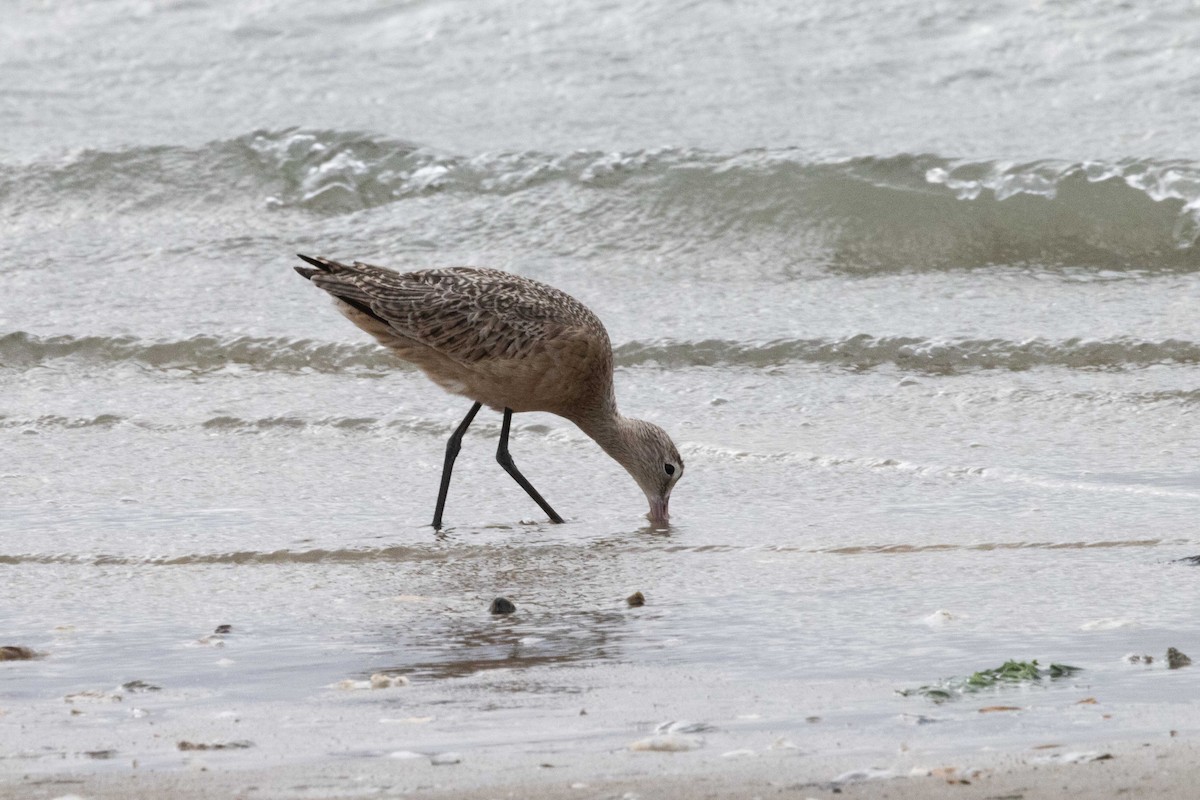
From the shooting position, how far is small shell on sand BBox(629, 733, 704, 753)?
Answer: 11.2 feet

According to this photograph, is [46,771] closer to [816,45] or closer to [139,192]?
[139,192]

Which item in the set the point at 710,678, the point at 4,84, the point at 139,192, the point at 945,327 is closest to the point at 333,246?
the point at 139,192

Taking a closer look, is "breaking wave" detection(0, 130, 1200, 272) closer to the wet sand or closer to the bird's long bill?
the bird's long bill

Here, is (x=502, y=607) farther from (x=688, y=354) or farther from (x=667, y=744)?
(x=688, y=354)

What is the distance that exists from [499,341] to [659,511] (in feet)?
3.08

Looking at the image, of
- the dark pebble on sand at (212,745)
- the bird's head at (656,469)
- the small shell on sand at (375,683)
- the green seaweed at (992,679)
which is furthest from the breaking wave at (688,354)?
the dark pebble on sand at (212,745)

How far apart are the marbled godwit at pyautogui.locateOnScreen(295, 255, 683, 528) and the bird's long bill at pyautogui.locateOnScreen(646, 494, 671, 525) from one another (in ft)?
0.78

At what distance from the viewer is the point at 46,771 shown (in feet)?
11.0

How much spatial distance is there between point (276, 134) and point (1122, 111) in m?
5.91

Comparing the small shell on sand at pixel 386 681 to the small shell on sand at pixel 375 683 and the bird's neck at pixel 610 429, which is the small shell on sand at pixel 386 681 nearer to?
the small shell on sand at pixel 375 683


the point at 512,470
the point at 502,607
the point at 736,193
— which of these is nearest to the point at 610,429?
the point at 512,470

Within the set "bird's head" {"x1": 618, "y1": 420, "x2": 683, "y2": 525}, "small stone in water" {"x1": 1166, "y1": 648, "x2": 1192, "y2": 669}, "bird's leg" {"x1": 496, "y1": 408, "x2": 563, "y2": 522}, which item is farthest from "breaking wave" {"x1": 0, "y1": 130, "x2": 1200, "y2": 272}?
"small stone in water" {"x1": 1166, "y1": 648, "x2": 1192, "y2": 669}

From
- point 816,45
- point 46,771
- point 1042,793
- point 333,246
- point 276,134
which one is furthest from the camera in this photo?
point 816,45

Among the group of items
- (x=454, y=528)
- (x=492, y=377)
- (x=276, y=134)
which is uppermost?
(x=276, y=134)
